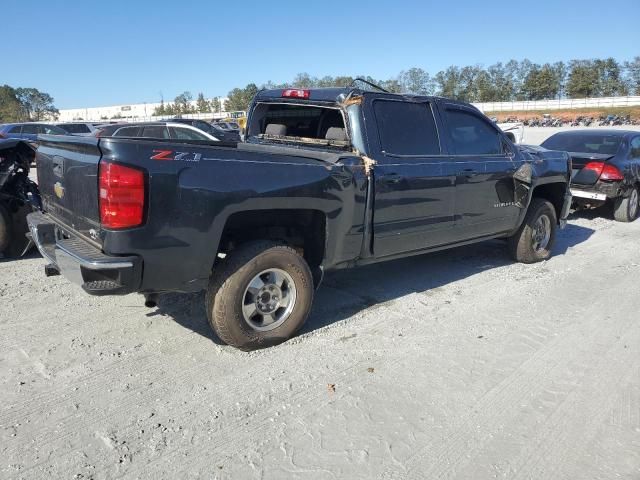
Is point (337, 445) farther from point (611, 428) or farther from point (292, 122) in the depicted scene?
point (292, 122)

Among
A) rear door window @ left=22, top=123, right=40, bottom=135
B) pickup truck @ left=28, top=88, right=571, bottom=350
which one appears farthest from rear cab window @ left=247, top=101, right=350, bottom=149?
rear door window @ left=22, top=123, right=40, bottom=135

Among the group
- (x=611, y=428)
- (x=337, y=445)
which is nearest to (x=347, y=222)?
(x=337, y=445)

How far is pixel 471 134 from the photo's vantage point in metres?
5.34

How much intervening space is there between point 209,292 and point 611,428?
2.65 metres

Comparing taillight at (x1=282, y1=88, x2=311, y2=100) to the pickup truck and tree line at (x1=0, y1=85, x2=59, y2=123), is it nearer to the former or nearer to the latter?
the pickup truck

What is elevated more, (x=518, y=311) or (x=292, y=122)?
(x=292, y=122)

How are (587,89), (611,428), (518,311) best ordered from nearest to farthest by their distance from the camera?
(611,428), (518,311), (587,89)

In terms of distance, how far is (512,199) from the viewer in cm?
574

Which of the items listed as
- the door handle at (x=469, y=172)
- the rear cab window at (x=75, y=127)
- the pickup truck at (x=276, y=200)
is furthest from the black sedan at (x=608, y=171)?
the rear cab window at (x=75, y=127)

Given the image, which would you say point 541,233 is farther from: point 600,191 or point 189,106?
point 189,106

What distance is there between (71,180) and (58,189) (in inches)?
15.0

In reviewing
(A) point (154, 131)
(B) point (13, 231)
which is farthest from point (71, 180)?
(A) point (154, 131)

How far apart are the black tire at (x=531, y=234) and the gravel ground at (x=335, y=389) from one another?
1059mm

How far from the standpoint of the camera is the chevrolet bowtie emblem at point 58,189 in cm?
367
